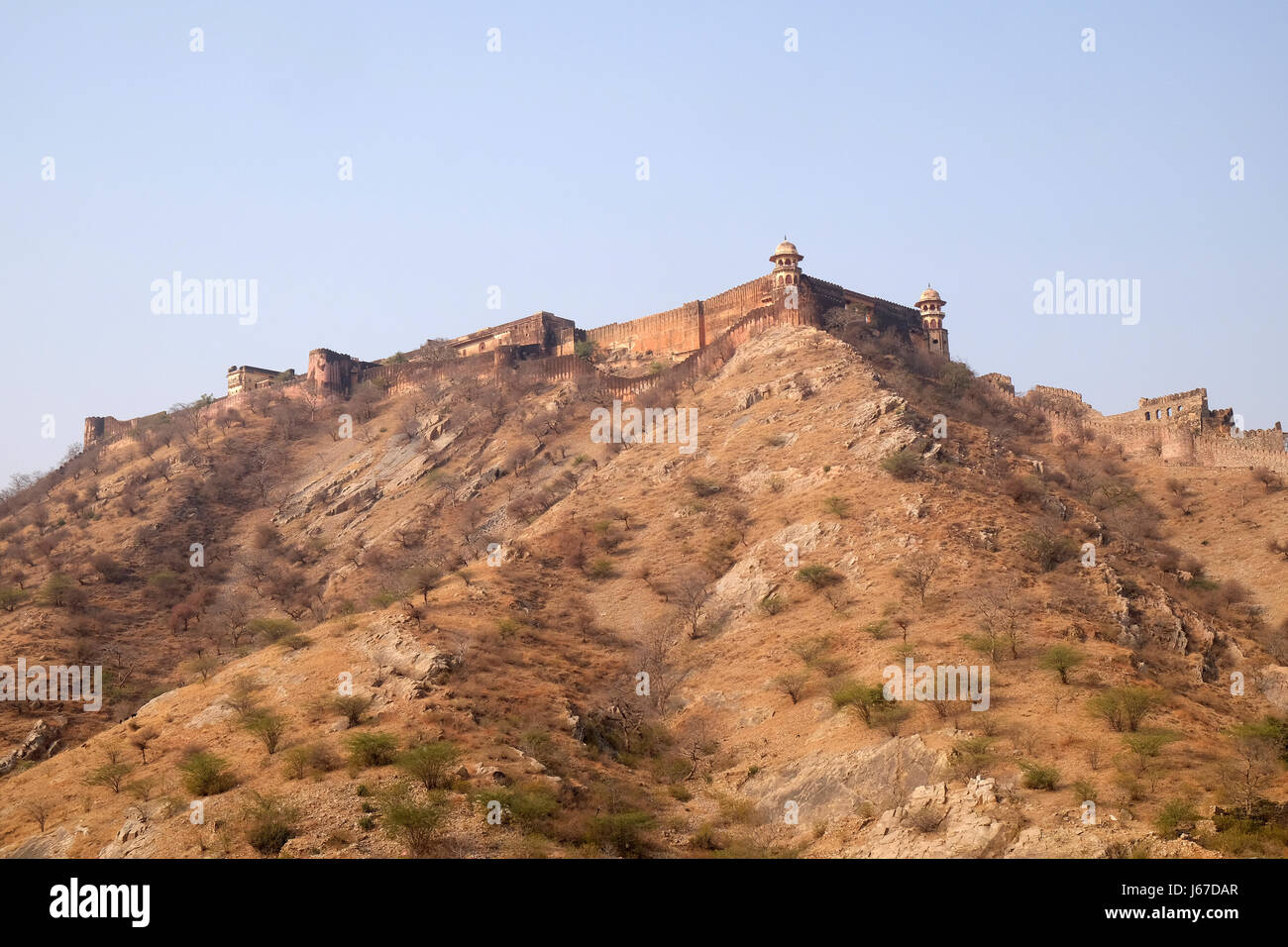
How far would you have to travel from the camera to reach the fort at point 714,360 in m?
41.2

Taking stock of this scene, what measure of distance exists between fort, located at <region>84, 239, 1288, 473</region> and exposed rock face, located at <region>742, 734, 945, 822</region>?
23.3 m

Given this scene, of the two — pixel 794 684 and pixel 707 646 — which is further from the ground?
pixel 707 646

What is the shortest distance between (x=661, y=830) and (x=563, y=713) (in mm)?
4379

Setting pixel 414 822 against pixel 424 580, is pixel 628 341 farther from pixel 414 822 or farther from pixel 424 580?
pixel 414 822

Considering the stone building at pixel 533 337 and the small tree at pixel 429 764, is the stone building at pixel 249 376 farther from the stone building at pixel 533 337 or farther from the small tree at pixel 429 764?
the small tree at pixel 429 764

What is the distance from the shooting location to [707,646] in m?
26.7

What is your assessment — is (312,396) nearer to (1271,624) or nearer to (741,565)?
(741,565)

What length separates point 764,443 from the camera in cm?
3584

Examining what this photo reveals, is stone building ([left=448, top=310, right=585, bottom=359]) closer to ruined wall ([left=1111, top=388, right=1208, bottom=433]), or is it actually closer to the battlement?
the battlement

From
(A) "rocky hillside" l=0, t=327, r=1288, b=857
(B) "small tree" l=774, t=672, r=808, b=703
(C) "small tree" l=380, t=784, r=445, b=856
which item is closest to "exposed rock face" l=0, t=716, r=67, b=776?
(A) "rocky hillside" l=0, t=327, r=1288, b=857

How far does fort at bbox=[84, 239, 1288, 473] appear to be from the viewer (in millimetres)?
41250

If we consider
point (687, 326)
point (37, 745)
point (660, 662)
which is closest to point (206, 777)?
point (660, 662)

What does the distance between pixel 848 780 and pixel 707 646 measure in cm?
758
